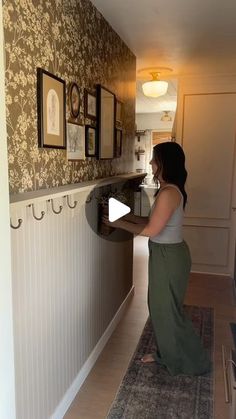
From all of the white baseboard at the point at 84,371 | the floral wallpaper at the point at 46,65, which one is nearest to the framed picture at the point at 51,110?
the floral wallpaper at the point at 46,65

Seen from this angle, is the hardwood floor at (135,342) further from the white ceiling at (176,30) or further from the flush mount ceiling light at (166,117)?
the flush mount ceiling light at (166,117)

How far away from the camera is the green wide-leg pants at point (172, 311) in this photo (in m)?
2.08

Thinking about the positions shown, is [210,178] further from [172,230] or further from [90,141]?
[90,141]

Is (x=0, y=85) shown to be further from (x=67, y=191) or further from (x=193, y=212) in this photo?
(x=193, y=212)

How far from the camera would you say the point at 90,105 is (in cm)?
204

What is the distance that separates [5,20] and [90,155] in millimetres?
986

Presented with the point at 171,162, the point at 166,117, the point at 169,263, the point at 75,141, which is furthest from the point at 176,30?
the point at 166,117

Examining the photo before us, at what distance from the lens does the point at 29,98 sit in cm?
136

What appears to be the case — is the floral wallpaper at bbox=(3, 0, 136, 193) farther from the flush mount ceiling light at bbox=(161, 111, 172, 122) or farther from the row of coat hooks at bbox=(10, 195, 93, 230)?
the flush mount ceiling light at bbox=(161, 111, 172, 122)

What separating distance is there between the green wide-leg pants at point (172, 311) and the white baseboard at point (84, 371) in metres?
0.43

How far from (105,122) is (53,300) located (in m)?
1.24

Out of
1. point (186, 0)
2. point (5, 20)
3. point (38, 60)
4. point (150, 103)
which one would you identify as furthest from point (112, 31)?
point (150, 103)

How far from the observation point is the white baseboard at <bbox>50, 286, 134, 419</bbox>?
70.4 inches
